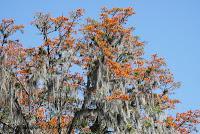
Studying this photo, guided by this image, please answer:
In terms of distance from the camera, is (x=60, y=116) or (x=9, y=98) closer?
(x=9, y=98)

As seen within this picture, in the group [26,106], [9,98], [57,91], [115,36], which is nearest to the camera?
[9,98]

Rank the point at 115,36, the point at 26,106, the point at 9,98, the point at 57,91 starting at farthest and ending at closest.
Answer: the point at 115,36 → the point at 26,106 → the point at 57,91 → the point at 9,98

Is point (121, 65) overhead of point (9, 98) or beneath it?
overhead

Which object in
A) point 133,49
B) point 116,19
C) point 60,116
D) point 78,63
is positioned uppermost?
point 116,19

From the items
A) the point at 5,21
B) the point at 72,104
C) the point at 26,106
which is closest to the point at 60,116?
the point at 72,104

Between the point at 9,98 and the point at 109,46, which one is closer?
the point at 9,98

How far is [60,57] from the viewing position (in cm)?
1841

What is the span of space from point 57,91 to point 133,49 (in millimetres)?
5226

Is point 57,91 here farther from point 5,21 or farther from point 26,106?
point 5,21

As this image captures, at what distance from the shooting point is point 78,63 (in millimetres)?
18641

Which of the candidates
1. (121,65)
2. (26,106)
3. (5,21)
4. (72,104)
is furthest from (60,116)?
(5,21)

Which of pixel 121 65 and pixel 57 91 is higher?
pixel 121 65

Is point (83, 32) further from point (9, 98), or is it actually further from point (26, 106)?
point (9, 98)

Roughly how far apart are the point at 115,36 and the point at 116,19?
4.06 feet
